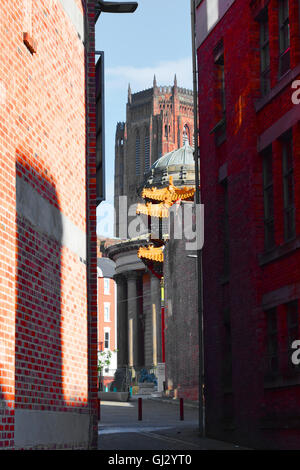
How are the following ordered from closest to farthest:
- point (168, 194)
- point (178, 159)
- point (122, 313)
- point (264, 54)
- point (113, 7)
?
point (113, 7) < point (264, 54) < point (168, 194) < point (178, 159) < point (122, 313)

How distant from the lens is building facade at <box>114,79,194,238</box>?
15512 cm

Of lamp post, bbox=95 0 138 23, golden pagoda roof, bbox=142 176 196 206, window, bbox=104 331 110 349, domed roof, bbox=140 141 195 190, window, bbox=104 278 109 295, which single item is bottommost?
window, bbox=104 331 110 349

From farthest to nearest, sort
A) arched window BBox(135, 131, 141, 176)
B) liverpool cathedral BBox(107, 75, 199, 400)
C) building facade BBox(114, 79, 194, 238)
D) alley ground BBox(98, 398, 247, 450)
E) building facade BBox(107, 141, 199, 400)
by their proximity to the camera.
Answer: arched window BBox(135, 131, 141, 176) → building facade BBox(114, 79, 194, 238) → liverpool cathedral BBox(107, 75, 199, 400) → building facade BBox(107, 141, 199, 400) → alley ground BBox(98, 398, 247, 450)

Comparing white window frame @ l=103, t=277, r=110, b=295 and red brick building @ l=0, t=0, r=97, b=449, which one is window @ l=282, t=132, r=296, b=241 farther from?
white window frame @ l=103, t=277, r=110, b=295

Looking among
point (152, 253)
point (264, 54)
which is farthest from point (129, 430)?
point (152, 253)

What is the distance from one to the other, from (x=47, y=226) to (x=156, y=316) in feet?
212

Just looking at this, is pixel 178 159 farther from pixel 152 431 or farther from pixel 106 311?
pixel 152 431

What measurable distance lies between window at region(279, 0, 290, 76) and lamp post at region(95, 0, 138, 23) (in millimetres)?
4056

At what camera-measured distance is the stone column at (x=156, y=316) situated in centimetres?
7731

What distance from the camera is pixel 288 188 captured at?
19.6 metres

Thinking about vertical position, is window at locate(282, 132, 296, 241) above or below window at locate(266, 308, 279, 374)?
above

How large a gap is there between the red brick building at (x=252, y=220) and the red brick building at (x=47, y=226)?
15.1 ft

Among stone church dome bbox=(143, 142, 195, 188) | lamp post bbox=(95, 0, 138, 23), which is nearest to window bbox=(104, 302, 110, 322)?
stone church dome bbox=(143, 142, 195, 188)

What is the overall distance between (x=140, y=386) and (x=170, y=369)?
77.4 feet
